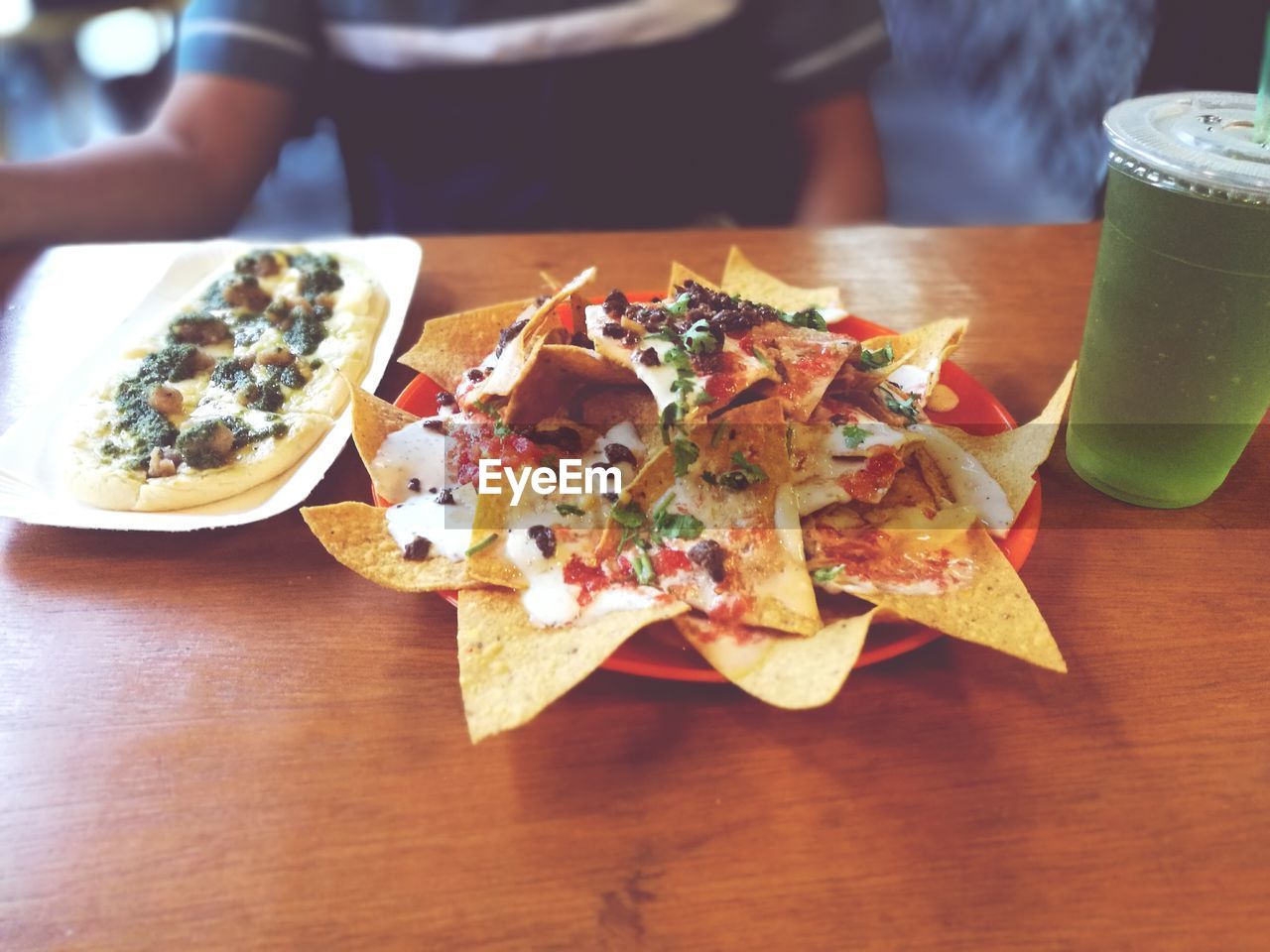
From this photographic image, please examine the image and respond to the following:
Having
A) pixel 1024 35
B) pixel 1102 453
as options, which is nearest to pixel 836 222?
pixel 1102 453

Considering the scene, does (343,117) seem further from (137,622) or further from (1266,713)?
(1266,713)

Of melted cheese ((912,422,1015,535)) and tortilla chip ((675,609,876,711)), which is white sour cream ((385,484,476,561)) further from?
melted cheese ((912,422,1015,535))

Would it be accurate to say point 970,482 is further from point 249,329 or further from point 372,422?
point 249,329

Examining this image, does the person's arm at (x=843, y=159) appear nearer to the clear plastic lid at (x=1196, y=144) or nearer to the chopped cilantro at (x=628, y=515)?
the clear plastic lid at (x=1196, y=144)

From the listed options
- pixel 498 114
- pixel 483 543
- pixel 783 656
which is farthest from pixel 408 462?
pixel 498 114

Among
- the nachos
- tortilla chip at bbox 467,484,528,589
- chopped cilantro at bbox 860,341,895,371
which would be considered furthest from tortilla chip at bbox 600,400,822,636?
chopped cilantro at bbox 860,341,895,371
